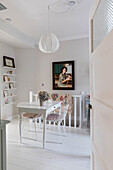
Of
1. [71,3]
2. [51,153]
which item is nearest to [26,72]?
[71,3]

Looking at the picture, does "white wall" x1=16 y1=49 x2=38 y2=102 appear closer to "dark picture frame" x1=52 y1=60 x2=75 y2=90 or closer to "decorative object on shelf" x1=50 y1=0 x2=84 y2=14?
"dark picture frame" x1=52 y1=60 x2=75 y2=90

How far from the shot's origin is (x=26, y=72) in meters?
4.54

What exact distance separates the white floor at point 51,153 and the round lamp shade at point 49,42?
203 cm

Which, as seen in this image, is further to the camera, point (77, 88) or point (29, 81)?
point (29, 81)

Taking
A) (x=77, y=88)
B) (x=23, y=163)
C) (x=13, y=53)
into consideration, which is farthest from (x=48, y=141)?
(x=13, y=53)

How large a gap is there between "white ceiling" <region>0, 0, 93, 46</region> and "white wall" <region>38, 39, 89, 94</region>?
0.32 meters

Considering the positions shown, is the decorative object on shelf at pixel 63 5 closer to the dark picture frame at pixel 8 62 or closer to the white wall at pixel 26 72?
the white wall at pixel 26 72

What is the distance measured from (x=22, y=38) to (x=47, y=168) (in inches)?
134

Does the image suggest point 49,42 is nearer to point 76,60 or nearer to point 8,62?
point 76,60

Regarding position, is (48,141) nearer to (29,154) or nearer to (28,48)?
(29,154)

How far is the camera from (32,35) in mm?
3818

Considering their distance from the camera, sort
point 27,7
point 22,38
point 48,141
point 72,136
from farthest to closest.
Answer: point 22,38
point 72,136
point 48,141
point 27,7

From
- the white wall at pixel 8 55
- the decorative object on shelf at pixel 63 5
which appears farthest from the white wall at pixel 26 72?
the decorative object on shelf at pixel 63 5

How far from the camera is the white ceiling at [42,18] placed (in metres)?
2.32
